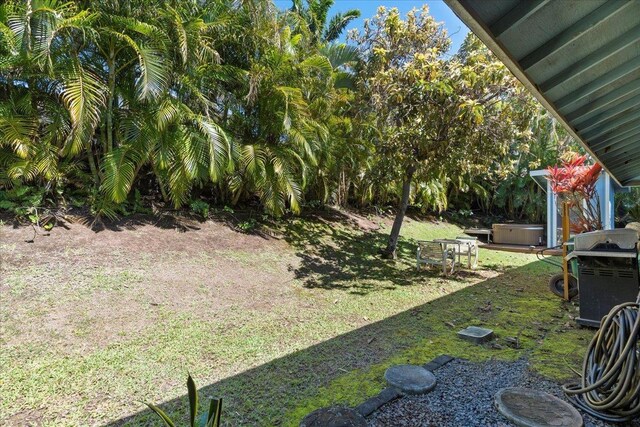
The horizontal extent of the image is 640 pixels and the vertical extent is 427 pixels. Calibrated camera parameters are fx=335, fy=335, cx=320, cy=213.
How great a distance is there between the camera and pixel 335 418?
2178 mm

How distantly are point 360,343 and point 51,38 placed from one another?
634cm

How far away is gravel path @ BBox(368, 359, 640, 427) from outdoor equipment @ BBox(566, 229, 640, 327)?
1567 millimetres

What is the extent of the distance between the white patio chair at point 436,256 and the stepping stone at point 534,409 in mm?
5076

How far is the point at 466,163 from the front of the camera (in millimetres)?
7422

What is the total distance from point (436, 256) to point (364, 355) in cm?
471

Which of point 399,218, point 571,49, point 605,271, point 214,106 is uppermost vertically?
point 214,106

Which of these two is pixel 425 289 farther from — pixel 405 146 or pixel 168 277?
pixel 168 277

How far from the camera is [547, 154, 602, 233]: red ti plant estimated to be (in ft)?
18.5

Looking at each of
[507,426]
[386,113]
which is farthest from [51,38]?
[507,426]

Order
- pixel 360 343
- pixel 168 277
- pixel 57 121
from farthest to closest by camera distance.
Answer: pixel 57 121 < pixel 168 277 < pixel 360 343

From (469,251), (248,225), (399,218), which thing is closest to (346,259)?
(399,218)

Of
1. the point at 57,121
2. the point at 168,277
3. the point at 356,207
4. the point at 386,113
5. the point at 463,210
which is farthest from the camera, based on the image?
the point at 463,210

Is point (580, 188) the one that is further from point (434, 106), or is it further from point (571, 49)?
point (571, 49)

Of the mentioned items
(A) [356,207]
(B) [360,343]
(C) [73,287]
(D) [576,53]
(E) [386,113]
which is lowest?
(B) [360,343]
